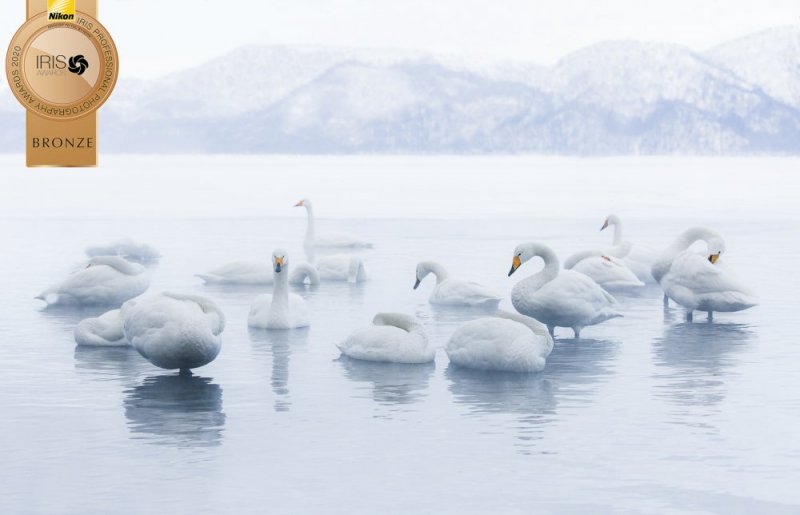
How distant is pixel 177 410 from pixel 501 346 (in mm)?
3516

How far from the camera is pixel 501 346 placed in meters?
13.8

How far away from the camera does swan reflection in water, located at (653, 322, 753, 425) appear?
1294 cm

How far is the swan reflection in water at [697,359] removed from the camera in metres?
12.9

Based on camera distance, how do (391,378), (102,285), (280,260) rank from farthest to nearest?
(102,285)
(280,260)
(391,378)

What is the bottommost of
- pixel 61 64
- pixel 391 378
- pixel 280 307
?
pixel 391 378

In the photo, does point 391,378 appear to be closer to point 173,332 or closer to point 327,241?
point 173,332

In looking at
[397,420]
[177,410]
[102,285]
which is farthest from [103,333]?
[397,420]

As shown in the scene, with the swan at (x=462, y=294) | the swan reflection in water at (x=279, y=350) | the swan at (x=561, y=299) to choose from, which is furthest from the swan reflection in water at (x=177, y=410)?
the swan at (x=462, y=294)

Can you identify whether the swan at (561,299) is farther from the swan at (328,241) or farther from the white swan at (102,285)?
the swan at (328,241)

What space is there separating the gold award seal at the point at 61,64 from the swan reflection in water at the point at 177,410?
90.7 inches

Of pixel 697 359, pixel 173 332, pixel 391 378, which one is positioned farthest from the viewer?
pixel 697 359

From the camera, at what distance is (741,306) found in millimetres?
17625

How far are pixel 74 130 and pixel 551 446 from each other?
6.18 metres

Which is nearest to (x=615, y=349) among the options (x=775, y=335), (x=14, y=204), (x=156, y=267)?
(x=775, y=335)
